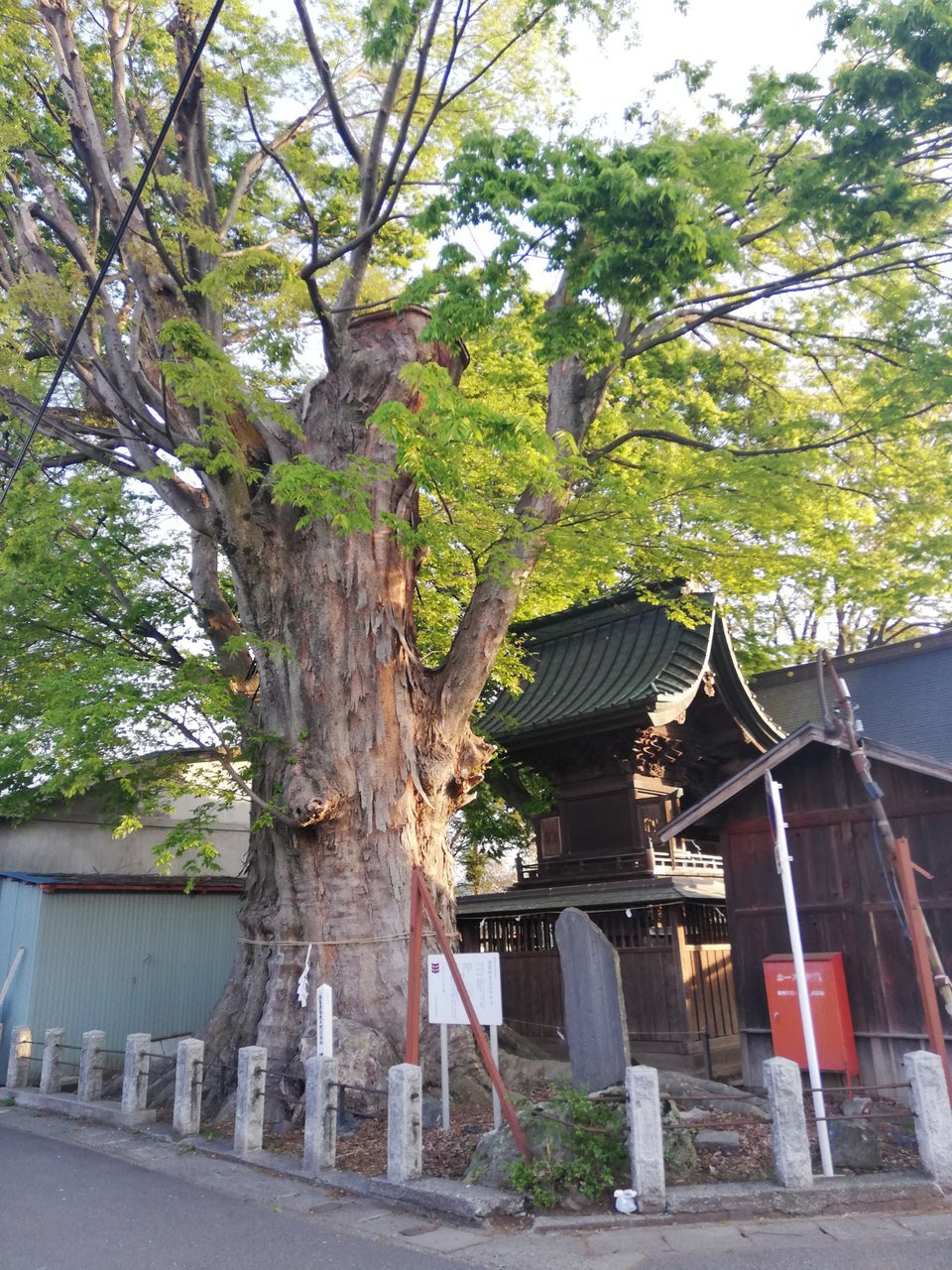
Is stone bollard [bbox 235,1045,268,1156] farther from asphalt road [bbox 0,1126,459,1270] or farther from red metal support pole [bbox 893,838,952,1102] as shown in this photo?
red metal support pole [bbox 893,838,952,1102]

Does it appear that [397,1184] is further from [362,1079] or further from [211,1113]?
[211,1113]

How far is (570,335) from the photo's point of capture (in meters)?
9.23

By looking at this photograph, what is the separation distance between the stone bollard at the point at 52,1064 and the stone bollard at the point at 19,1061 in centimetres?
82

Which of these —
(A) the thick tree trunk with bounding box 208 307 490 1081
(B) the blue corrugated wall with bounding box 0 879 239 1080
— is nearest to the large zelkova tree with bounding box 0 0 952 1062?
(A) the thick tree trunk with bounding box 208 307 490 1081

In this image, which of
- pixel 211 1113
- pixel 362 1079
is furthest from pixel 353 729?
pixel 211 1113

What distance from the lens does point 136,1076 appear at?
9.95 m

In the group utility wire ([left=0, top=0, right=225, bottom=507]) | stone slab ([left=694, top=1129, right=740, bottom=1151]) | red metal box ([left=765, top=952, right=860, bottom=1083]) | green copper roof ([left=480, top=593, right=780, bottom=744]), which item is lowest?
stone slab ([left=694, top=1129, right=740, bottom=1151])

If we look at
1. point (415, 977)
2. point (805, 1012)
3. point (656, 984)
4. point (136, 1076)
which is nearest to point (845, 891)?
point (805, 1012)

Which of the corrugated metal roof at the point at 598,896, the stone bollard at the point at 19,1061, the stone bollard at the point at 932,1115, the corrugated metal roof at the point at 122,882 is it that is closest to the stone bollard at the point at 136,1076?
the corrugated metal roof at the point at 122,882

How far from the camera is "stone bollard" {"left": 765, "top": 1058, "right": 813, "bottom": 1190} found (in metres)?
6.38

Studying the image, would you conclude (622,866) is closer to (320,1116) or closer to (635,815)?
(635,815)

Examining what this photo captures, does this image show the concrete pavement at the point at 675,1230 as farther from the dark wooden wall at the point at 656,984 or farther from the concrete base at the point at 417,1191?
the dark wooden wall at the point at 656,984

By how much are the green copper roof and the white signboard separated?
19.9ft

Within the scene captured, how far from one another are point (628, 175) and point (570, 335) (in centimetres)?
168
